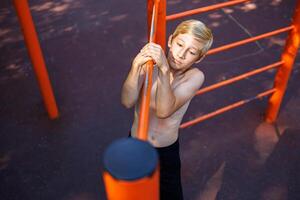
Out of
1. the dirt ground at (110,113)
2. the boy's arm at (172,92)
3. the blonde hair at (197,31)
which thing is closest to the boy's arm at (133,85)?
the boy's arm at (172,92)

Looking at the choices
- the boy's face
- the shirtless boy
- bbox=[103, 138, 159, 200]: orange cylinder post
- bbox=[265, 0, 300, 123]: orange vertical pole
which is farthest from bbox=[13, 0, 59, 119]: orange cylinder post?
bbox=[103, 138, 159, 200]: orange cylinder post

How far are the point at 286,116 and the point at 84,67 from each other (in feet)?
5.97

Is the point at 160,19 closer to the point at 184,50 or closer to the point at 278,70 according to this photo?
the point at 184,50

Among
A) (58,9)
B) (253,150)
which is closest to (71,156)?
(253,150)

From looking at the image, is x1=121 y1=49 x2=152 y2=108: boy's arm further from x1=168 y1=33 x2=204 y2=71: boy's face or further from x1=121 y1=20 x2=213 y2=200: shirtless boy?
x1=168 y1=33 x2=204 y2=71: boy's face

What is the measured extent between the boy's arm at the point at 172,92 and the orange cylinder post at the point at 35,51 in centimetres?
128

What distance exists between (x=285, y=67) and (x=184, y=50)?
1.45m

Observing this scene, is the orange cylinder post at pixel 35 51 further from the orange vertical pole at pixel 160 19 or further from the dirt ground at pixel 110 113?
the orange vertical pole at pixel 160 19

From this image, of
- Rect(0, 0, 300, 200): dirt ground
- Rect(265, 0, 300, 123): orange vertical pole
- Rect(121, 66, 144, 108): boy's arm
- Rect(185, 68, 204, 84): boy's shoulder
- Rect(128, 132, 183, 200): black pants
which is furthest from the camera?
Rect(0, 0, 300, 200): dirt ground

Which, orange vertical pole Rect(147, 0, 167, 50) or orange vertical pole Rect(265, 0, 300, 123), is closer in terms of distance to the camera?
orange vertical pole Rect(147, 0, 167, 50)

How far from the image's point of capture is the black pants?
69.1 inches

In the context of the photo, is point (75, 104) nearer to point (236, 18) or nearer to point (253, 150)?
point (253, 150)

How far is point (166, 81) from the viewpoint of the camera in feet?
4.41

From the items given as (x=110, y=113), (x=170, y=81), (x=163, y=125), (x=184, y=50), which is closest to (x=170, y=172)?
(x=163, y=125)
